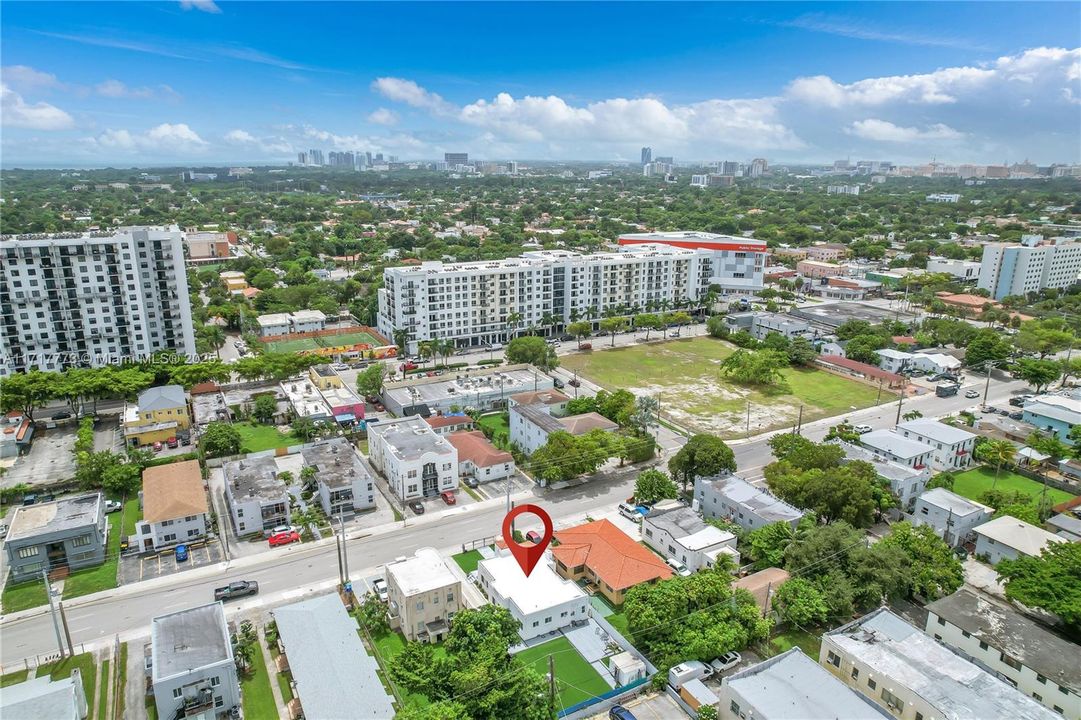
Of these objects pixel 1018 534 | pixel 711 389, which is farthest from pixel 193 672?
pixel 711 389

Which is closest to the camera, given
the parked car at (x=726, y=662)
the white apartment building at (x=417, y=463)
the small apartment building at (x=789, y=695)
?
the small apartment building at (x=789, y=695)

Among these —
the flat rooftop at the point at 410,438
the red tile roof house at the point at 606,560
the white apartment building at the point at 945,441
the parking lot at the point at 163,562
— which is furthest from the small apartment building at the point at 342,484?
the white apartment building at the point at 945,441

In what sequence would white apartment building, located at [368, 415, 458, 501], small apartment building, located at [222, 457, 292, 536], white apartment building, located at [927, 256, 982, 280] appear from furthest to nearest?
white apartment building, located at [927, 256, 982, 280], white apartment building, located at [368, 415, 458, 501], small apartment building, located at [222, 457, 292, 536]

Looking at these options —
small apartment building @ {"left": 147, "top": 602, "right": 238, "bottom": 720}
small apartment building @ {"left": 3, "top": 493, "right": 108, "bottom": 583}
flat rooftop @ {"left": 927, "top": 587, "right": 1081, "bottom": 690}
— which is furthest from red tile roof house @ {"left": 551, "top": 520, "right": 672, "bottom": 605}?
small apartment building @ {"left": 3, "top": 493, "right": 108, "bottom": 583}

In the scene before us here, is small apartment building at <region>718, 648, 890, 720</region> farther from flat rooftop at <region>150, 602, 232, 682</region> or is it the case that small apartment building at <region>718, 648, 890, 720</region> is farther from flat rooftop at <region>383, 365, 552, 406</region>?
flat rooftop at <region>383, 365, 552, 406</region>

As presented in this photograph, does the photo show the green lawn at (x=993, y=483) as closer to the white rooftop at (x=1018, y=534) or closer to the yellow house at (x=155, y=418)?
the white rooftop at (x=1018, y=534)

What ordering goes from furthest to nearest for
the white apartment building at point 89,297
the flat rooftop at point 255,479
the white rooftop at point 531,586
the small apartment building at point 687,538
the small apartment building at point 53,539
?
the white apartment building at point 89,297 → the flat rooftop at point 255,479 → the small apartment building at point 687,538 → the small apartment building at point 53,539 → the white rooftop at point 531,586

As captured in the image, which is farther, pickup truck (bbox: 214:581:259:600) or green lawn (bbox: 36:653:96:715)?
pickup truck (bbox: 214:581:259:600)
